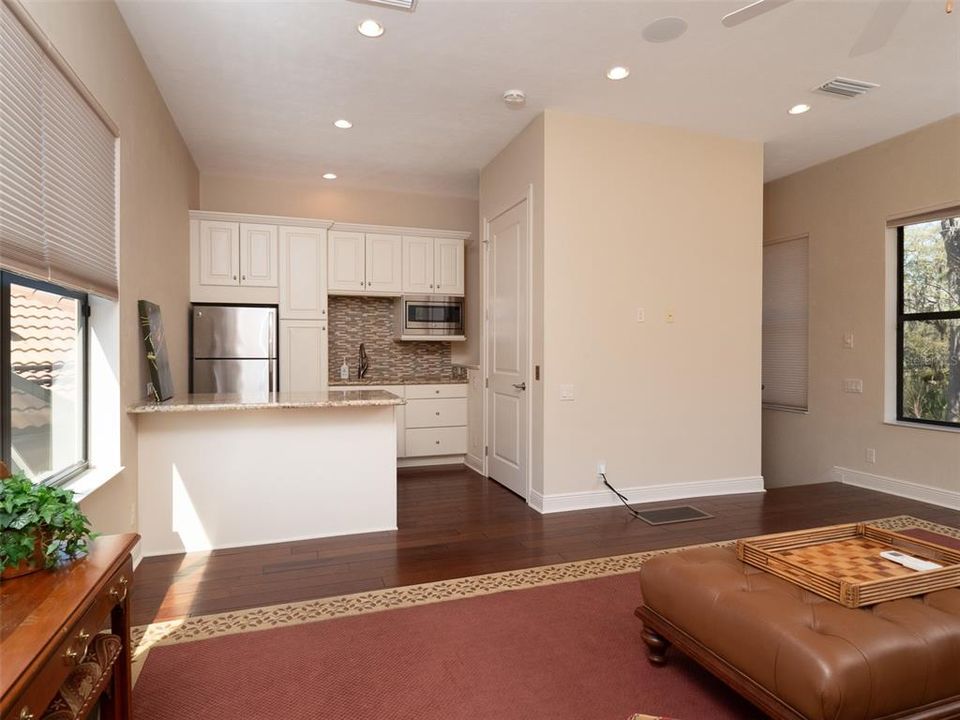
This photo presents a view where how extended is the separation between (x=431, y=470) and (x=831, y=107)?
14.7 ft

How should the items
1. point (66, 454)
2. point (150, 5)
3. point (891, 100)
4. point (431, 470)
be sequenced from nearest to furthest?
point (66, 454), point (150, 5), point (891, 100), point (431, 470)

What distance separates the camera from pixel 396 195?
6066 mm

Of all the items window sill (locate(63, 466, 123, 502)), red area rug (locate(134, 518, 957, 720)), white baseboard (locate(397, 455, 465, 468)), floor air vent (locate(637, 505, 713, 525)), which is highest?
window sill (locate(63, 466, 123, 502))

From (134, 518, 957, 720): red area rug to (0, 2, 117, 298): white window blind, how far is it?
153 cm

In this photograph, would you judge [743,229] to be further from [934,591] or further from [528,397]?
[934,591]

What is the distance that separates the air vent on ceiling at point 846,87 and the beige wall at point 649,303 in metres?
0.89

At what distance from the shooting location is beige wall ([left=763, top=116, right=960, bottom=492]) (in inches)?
167

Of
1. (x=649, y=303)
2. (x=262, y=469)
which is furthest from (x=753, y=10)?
(x=262, y=469)

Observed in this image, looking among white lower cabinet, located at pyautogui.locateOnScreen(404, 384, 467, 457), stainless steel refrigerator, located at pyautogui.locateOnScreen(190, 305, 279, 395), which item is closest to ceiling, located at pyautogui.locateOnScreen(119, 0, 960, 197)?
stainless steel refrigerator, located at pyautogui.locateOnScreen(190, 305, 279, 395)

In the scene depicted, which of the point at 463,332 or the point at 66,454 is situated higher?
the point at 463,332

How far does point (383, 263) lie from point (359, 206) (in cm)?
77

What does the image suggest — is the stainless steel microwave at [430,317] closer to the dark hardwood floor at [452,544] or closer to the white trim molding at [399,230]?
the white trim molding at [399,230]

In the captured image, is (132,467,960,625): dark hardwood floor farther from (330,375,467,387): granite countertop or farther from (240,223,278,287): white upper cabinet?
(240,223,278,287): white upper cabinet

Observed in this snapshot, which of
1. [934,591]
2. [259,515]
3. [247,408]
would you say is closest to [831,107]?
[934,591]
